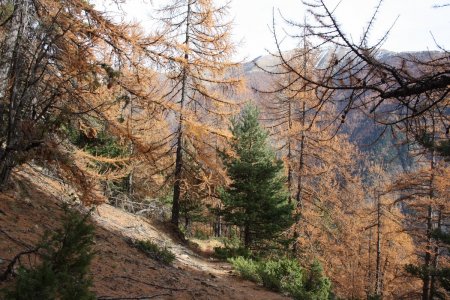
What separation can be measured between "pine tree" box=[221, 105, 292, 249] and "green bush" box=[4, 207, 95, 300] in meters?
12.0

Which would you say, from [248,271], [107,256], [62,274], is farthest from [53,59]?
[248,271]

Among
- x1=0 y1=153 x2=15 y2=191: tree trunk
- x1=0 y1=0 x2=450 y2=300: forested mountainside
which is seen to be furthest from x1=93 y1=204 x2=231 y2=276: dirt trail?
x1=0 y1=153 x2=15 y2=191: tree trunk

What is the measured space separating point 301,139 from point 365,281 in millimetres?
16842

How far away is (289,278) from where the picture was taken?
8609 millimetres

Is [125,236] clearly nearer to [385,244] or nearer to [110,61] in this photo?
[110,61]

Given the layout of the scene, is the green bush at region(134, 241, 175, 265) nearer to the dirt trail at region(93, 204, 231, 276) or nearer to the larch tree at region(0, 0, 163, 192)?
the dirt trail at region(93, 204, 231, 276)

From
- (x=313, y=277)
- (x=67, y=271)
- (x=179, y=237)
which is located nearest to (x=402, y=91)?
(x=67, y=271)

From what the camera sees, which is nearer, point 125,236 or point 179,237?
point 125,236

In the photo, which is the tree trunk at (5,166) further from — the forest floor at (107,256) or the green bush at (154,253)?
the green bush at (154,253)

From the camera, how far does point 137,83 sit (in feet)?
22.2

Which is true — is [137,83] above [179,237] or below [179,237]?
above

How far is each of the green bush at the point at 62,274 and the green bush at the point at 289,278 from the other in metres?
6.43

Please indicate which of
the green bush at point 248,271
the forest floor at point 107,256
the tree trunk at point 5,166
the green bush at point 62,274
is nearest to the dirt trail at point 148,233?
the green bush at point 248,271

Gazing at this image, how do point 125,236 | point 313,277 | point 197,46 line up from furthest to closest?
1. point 197,46
2. point 313,277
3. point 125,236
